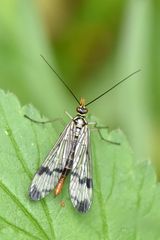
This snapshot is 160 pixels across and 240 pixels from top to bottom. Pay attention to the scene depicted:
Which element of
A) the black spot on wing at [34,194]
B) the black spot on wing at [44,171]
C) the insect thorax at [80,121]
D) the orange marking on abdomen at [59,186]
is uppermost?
the insect thorax at [80,121]

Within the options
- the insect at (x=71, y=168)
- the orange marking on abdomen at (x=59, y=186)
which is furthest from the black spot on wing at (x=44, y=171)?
the orange marking on abdomen at (x=59, y=186)

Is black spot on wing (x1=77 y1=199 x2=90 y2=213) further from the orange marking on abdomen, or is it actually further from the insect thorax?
the insect thorax

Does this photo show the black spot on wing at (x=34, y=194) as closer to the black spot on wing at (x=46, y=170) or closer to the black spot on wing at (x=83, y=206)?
the black spot on wing at (x=46, y=170)

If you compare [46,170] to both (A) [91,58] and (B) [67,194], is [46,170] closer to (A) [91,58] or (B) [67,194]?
(B) [67,194]

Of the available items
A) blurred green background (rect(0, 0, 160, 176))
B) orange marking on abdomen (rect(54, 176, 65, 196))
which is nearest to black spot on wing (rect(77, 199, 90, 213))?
orange marking on abdomen (rect(54, 176, 65, 196))

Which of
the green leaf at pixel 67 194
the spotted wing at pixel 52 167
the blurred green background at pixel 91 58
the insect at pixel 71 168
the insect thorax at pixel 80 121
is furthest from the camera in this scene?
the blurred green background at pixel 91 58

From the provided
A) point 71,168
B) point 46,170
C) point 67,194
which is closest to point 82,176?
point 71,168

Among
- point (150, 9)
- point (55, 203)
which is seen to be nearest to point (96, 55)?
point (150, 9)
